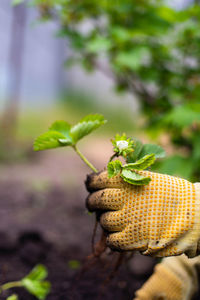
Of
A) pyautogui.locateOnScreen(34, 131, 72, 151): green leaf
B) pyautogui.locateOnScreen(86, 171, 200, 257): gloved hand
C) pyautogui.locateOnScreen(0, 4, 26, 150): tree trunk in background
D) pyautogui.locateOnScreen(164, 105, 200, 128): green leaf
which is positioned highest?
pyautogui.locateOnScreen(0, 4, 26, 150): tree trunk in background

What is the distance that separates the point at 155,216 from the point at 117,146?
0.53ft

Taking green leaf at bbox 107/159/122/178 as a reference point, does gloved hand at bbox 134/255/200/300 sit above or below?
below

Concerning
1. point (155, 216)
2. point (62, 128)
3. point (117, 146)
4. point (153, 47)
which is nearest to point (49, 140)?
point (62, 128)

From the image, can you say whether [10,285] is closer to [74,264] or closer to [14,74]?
[74,264]

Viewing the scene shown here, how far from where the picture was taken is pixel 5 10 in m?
3.02

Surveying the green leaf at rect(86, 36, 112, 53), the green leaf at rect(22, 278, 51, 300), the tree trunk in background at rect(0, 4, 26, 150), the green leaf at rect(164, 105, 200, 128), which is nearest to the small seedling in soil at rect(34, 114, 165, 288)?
the green leaf at rect(22, 278, 51, 300)

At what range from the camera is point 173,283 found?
34.6 inches

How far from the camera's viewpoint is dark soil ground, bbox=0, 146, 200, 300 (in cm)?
92

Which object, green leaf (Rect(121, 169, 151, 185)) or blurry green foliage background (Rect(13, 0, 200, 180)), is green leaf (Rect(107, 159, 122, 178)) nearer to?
green leaf (Rect(121, 169, 151, 185))

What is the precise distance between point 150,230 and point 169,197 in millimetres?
78

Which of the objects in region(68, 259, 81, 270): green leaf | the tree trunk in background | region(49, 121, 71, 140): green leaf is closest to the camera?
region(49, 121, 71, 140): green leaf

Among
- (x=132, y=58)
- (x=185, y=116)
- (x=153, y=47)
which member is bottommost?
(x=185, y=116)

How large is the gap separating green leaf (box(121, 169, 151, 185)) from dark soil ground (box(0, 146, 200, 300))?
0.88 ft

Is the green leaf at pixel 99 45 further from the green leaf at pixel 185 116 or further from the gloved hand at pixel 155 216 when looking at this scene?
the gloved hand at pixel 155 216
